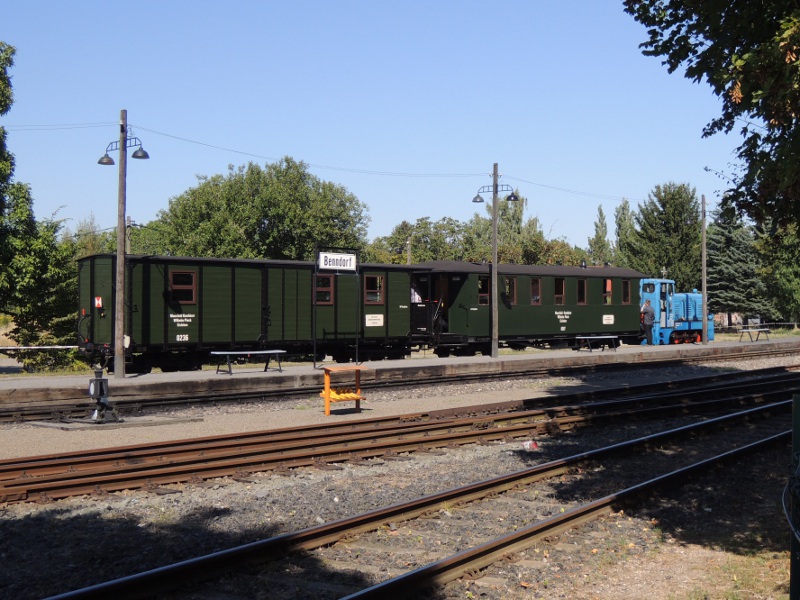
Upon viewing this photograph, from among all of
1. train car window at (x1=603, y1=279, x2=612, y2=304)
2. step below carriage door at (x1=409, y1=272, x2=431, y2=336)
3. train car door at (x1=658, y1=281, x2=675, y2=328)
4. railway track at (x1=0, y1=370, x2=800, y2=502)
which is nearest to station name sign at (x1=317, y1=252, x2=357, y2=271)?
railway track at (x1=0, y1=370, x2=800, y2=502)

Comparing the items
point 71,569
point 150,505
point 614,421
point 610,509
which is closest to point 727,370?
point 614,421

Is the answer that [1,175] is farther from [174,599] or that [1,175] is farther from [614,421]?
[174,599]

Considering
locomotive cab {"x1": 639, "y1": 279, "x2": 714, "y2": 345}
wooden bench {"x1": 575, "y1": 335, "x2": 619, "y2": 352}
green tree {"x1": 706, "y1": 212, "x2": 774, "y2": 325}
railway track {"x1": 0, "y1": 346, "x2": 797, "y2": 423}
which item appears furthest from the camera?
green tree {"x1": 706, "y1": 212, "x2": 774, "y2": 325}

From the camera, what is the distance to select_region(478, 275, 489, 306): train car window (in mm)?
28578

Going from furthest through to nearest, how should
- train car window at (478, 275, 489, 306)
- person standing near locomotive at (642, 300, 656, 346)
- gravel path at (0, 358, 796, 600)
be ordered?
1. person standing near locomotive at (642, 300, 656, 346)
2. train car window at (478, 275, 489, 306)
3. gravel path at (0, 358, 796, 600)

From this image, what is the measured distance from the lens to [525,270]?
29.9 metres

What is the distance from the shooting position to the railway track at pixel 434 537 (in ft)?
19.6

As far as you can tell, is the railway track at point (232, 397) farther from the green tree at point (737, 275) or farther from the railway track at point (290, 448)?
the green tree at point (737, 275)

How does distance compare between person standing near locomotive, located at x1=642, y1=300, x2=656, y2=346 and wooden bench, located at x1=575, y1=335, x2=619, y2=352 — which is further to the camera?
person standing near locomotive, located at x1=642, y1=300, x2=656, y2=346

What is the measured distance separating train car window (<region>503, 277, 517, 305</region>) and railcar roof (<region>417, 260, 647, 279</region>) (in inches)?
10.0

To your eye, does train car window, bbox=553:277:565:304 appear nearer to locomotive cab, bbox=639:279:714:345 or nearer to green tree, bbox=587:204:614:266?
locomotive cab, bbox=639:279:714:345

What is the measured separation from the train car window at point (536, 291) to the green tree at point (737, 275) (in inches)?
1199

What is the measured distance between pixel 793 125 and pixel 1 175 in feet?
92.2

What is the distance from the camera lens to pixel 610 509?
27.7 ft
